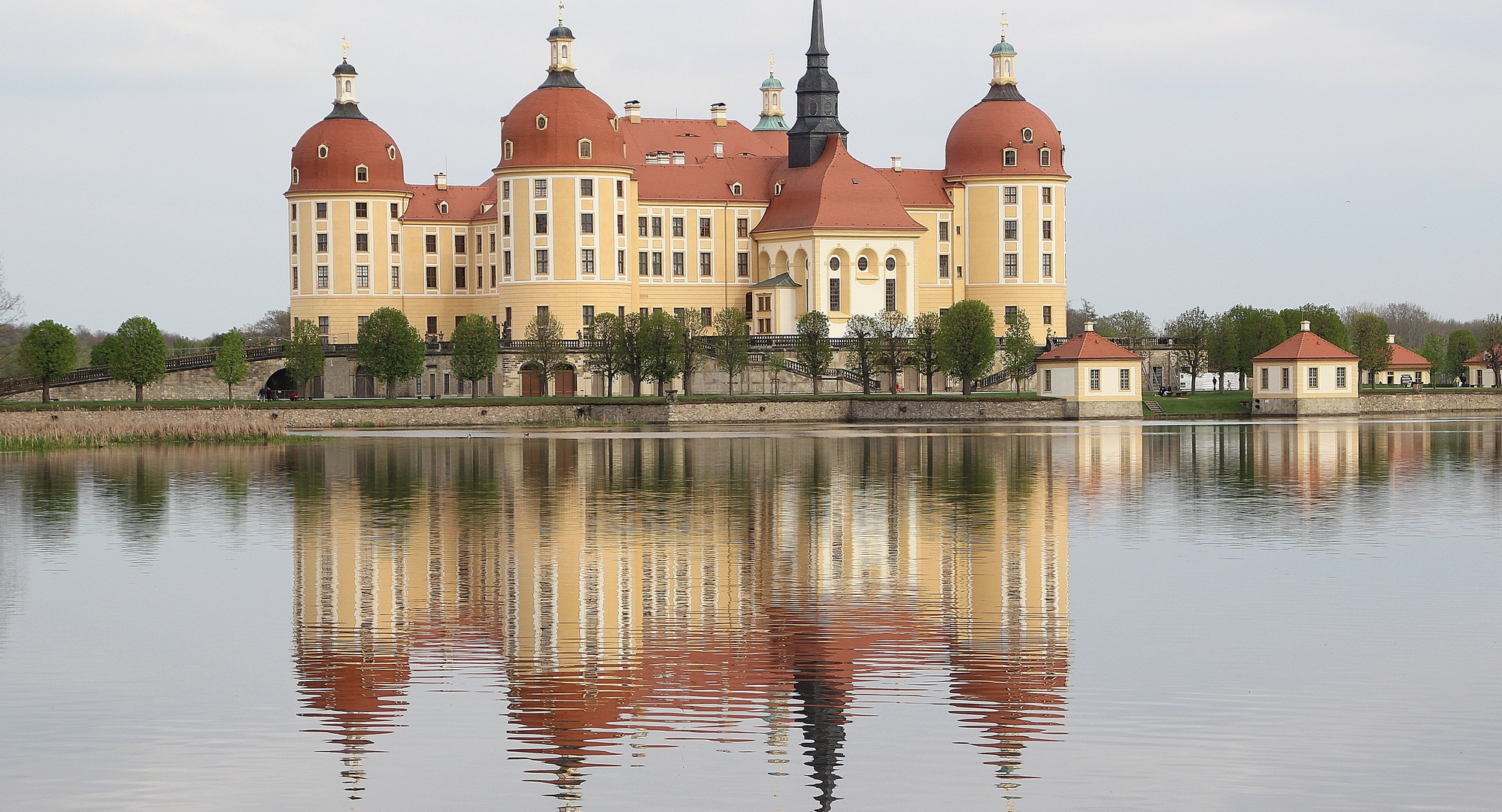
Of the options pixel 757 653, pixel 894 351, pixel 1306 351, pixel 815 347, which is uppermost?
pixel 815 347

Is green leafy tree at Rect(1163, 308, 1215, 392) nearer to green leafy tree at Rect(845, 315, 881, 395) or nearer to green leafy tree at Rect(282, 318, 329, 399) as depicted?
green leafy tree at Rect(845, 315, 881, 395)

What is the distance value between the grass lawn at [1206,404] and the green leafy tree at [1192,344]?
16.4 ft

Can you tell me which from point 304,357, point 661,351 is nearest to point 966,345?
point 661,351

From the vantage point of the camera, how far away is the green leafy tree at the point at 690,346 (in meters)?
82.1

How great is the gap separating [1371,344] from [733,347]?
40.1 m

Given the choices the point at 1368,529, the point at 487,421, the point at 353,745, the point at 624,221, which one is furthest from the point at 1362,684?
the point at 624,221

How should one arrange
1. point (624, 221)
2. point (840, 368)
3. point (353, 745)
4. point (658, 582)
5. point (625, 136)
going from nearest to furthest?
1. point (353, 745)
2. point (658, 582)
3. point (840, 368)
4. point (624, 221)
5. point (625, 136)

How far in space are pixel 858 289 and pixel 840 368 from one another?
9.91 m

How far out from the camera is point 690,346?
273 ft

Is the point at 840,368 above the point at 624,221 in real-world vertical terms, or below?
below

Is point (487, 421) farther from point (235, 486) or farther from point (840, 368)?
point (235, 486)

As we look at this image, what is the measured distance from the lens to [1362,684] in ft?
47.4

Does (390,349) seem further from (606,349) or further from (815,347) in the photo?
(815,347)

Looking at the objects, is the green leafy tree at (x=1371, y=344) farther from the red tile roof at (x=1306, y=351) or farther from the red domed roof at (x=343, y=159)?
the red domed roof at (x=343, y=159)
